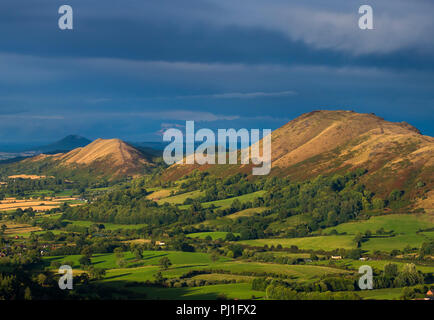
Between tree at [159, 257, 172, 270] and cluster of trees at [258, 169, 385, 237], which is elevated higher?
cluster of trees at [258, 169, 385, 237]

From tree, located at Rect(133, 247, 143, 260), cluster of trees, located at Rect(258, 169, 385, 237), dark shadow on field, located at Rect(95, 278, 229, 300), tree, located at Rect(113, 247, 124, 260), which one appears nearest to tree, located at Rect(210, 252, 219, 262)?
tree, located at Rect(133, 247, 143, 260)

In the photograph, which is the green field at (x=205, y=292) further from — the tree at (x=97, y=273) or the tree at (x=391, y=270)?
the tree at (x=391, y=270)

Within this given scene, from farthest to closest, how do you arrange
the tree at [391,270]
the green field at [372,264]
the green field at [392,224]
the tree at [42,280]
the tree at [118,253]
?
the green field at [392,224], the tree at [118,253], the green field at [372,264], the tree at [391,270], the tree at [42,280]

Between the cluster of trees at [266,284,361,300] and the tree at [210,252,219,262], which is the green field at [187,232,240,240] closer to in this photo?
the tree at [210,252,219,262]

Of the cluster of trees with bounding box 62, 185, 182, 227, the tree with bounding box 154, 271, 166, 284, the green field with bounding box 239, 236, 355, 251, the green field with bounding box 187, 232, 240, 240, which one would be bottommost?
the tree with bounding box 154, 271, 166, 284

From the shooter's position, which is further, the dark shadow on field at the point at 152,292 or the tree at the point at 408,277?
the tree at the point at 408,277

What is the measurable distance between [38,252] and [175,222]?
2291 inches

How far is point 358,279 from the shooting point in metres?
96.2

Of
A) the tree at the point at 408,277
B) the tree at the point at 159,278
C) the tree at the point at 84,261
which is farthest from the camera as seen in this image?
the tree at the point at 84,261

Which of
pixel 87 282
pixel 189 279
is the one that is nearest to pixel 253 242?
pixel 189 279

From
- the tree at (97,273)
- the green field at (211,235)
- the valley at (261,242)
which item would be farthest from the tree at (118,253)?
the green field at (211,235)

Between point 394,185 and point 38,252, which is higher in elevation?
point 394,185

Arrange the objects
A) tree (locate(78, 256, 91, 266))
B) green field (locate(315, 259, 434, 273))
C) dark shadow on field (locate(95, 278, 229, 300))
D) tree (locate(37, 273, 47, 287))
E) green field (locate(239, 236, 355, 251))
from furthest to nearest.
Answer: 1. green field (locate(239, 236, 355, 251))
2. tree (locate(78, 256, 91, 266))
3. green field (locate(315, 259, 434, 273))
4. dark shadow on field (locate(95, 278, 229, 300))
5. tree (locate(37, 273, 47, 287))
